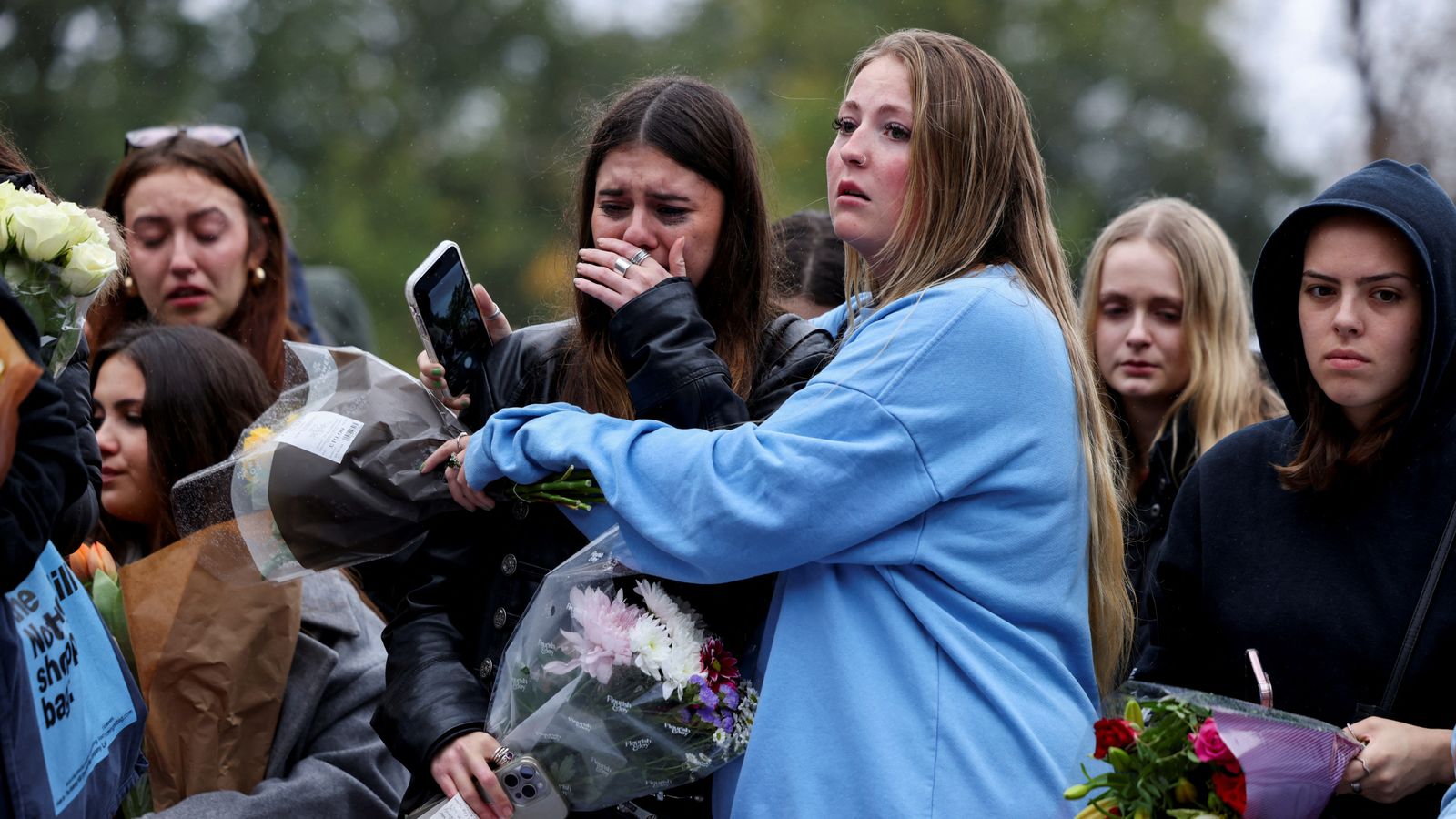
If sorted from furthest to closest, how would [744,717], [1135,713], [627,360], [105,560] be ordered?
[105,560] → [627,360] → [744,717] → [1135,713]

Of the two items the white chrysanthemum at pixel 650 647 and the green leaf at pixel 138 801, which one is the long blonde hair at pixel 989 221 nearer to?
the white chrysanthemum at pixel 650 647

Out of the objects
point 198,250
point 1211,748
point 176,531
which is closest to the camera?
point 1211,748

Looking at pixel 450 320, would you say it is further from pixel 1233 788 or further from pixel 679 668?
pixel 1233 788

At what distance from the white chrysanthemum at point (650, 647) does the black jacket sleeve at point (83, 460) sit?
0.97m

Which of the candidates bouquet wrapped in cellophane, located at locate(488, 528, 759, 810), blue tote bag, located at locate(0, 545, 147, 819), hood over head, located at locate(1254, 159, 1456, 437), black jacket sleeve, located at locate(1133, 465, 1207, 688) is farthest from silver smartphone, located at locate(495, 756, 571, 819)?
hood over head, located at locate(1254, 159, 1456, 437)

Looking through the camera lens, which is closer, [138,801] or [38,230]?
[38,230]

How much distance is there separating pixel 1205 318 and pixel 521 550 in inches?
90.3

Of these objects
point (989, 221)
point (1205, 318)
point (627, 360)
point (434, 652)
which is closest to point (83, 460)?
point (434, 652)

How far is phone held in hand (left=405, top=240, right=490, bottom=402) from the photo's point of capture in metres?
2.81

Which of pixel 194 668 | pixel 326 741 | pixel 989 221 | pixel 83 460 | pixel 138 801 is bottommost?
pixel 138 801

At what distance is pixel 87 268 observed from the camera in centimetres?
247

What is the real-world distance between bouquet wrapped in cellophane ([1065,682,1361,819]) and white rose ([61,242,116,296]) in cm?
175

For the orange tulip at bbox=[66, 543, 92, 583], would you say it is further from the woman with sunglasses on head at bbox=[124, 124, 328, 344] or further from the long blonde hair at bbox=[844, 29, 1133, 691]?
the long blonde hair at bbox=[844, 29, 1133, 691]

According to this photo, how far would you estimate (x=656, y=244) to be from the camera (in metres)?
2.93
